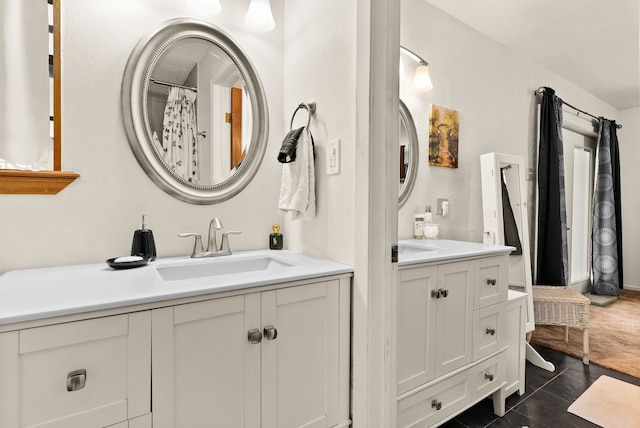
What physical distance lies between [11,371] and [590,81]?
4.92 meters

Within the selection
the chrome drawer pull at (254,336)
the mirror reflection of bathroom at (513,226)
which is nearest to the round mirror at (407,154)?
the mirror reflection of bathroom at (513,226)

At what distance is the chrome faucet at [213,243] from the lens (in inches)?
60.3

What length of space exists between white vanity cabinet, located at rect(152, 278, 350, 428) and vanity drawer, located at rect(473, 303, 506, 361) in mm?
776

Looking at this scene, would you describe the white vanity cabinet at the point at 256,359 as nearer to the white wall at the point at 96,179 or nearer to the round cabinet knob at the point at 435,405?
the round cabinet knob at the point at 435,405

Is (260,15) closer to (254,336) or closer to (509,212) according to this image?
(254,336)

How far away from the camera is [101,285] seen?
1007mm

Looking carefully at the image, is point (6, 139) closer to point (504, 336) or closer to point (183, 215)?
point (183, 215)

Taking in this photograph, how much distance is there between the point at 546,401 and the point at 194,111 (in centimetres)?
247

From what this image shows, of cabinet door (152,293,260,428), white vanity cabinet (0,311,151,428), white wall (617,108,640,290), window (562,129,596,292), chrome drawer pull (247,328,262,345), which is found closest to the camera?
white vanity cabinet (0,311,151,428)

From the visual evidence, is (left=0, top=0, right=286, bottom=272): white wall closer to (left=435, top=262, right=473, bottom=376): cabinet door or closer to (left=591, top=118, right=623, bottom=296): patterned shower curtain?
(left=435, top=262, right=473, bottom=376): cabinet door

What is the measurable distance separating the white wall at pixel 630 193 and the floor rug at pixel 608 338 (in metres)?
1.06

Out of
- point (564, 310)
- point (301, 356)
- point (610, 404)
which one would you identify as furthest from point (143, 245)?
point (564, 310)

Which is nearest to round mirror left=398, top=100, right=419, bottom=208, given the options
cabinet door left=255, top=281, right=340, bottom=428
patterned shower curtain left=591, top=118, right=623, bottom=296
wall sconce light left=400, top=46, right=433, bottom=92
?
wall sconce light left=400, top=46, right=433, bottom=92

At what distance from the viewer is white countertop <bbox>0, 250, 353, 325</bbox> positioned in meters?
0.81
